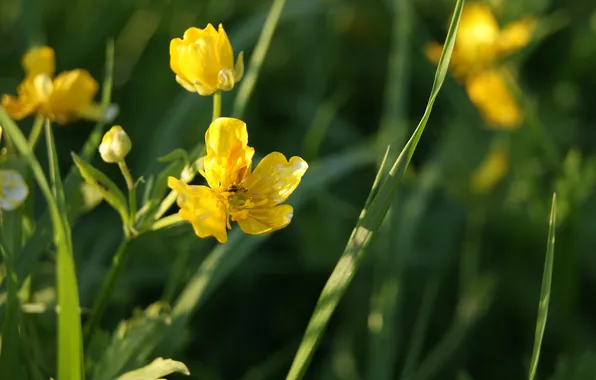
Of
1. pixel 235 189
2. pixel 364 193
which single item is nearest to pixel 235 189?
pixel 235 189

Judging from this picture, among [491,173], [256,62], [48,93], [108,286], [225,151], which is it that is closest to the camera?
[225,151]

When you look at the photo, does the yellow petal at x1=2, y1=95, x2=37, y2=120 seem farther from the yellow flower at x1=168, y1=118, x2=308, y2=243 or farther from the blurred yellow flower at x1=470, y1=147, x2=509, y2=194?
the blurred yellow flower at x1=470, y1=147, x2=509, y2=194

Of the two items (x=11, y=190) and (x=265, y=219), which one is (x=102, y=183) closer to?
(x=11, y=190)

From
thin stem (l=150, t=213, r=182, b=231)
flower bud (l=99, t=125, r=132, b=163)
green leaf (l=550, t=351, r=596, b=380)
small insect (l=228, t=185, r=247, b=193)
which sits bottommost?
green leaf (l=550, t=351, r=596, b=380)

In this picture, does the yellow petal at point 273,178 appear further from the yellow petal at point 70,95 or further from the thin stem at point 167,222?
the yellow petal at point 70,95

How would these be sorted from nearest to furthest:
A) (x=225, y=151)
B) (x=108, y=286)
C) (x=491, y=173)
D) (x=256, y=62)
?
(x=225, y=151)
(x=108, y=286)
(x=256, y=62)
(x=491, y=173)

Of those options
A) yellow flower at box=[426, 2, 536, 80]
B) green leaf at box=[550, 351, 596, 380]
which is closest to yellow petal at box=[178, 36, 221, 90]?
green leaf at box=[550, 351, 596, 380]
